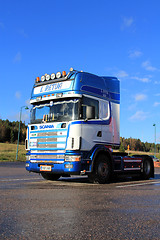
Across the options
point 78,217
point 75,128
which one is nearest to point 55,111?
point 75,128

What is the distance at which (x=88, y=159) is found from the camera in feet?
34.3

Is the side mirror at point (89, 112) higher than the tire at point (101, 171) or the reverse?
higher

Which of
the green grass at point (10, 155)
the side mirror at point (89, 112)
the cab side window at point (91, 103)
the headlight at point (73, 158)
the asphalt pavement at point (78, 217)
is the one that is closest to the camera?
the asphalt pavement at point (78, 217)

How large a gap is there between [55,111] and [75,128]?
1191mm

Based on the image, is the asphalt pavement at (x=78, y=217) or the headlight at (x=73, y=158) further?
the headlight at (x=73, y=158)

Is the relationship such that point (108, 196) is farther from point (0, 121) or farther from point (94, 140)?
point (0, 121)

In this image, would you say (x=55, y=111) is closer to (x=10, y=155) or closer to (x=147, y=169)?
(x=147, y=169)

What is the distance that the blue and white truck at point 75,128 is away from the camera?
10.3 meters

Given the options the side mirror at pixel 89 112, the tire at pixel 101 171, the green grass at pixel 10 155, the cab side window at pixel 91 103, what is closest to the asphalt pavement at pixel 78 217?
the tire at pixel 101 171

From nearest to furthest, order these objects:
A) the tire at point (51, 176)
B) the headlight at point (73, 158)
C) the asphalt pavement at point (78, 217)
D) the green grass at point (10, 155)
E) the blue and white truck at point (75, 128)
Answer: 1. the asphalt pavement at point (78, 217)
2. the headlight at point (73, 158)
3. the blue and white truck at point (75, 128)
4. the tire at point (51, 176)
5. the green grass at point (10, 155)

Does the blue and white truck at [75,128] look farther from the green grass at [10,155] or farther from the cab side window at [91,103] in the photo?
the green grass at [10,155]

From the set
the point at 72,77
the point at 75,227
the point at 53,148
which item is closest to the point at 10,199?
the point at 75,227

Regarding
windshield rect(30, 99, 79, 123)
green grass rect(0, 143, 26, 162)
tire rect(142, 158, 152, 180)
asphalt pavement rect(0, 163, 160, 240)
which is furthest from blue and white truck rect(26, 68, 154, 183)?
green grass rect(0, 143, 26, 162)

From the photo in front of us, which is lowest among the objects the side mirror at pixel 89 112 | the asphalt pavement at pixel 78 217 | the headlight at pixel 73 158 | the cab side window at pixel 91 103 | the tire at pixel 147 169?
the asphalt pavement at pixel 78 217
